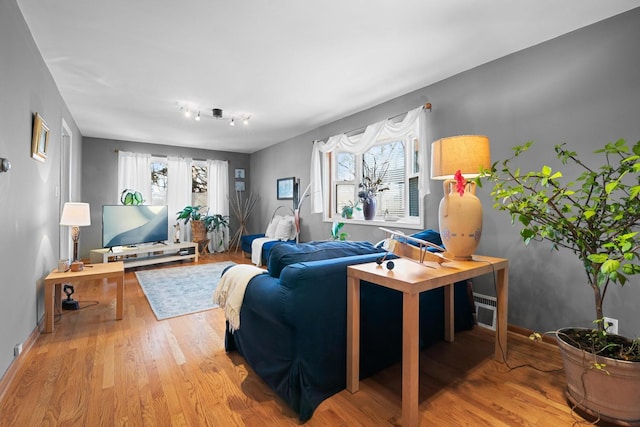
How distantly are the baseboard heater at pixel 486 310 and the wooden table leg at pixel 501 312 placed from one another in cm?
56

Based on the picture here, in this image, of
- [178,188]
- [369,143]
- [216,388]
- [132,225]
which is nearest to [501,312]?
[216,388]

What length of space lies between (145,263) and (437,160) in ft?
16.1

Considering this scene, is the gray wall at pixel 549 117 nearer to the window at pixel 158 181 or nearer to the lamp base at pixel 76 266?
the lamp base at pixel 76 266

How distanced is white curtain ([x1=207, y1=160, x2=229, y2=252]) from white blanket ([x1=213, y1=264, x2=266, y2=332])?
4.95 metres

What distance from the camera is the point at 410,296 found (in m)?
1.36

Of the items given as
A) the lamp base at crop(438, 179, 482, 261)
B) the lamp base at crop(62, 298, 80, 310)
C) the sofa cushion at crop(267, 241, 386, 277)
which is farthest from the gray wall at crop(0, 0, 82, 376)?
the lamp base at crop(438, 179, 482, 261)

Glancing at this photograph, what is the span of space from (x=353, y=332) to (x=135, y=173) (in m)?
5.92

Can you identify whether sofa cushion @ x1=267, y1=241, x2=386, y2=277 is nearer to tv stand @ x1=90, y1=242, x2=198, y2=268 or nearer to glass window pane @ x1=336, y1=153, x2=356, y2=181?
glass window pane @ x1=336, y1=153, x2=356, y2=181

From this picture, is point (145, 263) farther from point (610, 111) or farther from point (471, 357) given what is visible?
point (610, 111)

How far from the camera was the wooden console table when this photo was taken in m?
1.38

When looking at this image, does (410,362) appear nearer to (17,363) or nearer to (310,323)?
(310,323)

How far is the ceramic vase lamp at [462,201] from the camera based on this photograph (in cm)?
186

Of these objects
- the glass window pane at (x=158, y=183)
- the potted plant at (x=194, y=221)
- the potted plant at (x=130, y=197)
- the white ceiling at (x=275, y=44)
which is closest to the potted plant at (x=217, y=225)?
the potted plant at (x=194, y=221)

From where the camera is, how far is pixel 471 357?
2.11 meters
